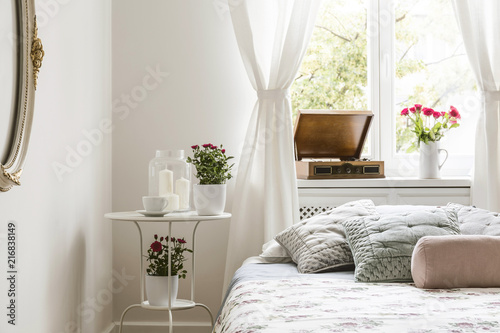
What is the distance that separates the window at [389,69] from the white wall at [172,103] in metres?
0.44

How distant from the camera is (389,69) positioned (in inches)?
136

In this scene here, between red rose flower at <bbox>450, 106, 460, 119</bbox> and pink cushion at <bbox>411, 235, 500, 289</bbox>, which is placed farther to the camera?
red rose flower at <bbox>450, 106, 460, 119</bbox>

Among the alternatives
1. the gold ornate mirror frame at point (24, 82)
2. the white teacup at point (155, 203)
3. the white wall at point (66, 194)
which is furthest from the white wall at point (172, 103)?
the gold ornate mirror frame at point (24, 82)

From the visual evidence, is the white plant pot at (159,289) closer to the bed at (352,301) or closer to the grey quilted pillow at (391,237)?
the bed at (352,301)

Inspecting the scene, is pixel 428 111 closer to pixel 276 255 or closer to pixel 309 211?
pixel 309 211

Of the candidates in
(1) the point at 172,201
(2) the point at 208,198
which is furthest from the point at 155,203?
(2) the point at 208,198

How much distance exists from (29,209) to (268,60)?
61.4 inches

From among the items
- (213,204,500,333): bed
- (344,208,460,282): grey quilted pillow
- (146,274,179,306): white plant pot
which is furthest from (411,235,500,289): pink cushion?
(146,274,179,306): white plant pot

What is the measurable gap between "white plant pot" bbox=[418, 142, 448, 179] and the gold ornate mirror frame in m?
2.00

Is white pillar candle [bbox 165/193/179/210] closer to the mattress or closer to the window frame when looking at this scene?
the mattress

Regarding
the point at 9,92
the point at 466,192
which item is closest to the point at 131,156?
the point at 9,92

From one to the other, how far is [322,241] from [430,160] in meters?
1.01

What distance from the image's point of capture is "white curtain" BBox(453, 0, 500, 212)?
3.12 meters

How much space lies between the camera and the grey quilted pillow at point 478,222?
7.84 ft
